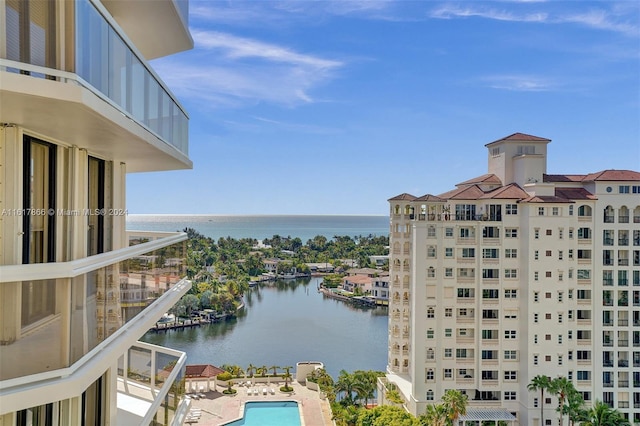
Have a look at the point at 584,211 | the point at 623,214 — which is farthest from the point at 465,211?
the point at 623,214

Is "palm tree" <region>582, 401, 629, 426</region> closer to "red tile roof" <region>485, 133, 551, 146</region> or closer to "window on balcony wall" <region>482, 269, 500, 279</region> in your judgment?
"window on balcony wall" <region>482, 269, 500, 279</region>

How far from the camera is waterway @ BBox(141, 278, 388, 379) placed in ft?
139

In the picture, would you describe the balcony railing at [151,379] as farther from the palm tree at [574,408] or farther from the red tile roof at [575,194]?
the red tile roof at [575,194]

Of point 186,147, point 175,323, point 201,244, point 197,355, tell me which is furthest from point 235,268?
point 186,147

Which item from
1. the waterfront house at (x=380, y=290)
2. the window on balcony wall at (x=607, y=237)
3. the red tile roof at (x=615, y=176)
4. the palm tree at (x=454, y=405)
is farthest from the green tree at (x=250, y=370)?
the waterfront house at (x=380, y=290)

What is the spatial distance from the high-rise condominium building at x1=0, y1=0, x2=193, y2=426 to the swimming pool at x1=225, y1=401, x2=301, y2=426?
20.8 metres

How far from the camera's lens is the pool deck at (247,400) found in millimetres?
25484

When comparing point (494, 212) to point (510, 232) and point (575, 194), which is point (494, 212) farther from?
point (575, 194)

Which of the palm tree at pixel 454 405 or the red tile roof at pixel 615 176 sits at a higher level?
the red tile roof at pixel 615 176

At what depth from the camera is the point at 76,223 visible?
518cm

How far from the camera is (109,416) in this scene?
5.88m

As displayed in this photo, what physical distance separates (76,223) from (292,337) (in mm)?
47601

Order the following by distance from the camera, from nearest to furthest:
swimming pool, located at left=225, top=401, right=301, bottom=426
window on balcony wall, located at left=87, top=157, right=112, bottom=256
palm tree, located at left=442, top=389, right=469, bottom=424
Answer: window on balcony wall, located at left=87, top=157, right=112, bottom=256, palm tree, located at left=442, top=389, right=469, bottom=424, swimming pool, located at left=225, top=401, right=301, bottom=426

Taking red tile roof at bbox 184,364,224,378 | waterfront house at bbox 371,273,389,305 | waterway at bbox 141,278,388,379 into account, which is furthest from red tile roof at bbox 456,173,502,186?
waterfront house at bbox 371,273,389,305
